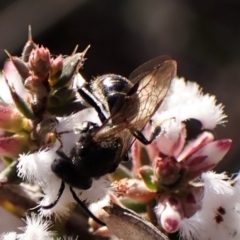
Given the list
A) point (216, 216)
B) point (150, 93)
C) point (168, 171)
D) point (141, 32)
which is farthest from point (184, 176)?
point (141, 32)

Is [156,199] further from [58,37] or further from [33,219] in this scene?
[58,37]

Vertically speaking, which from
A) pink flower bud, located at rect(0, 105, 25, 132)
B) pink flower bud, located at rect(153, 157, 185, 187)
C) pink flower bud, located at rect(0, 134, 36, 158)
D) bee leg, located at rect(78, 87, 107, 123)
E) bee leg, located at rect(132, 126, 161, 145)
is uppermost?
bee leg, located at rect(78, 87, 107, 123)

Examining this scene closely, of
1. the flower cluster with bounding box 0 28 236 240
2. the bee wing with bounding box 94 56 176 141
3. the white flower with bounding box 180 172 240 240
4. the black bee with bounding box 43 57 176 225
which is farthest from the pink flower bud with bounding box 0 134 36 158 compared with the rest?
the white flower with bounding box 180 172 240 240

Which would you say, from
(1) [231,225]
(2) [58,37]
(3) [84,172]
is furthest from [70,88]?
(2) [58,37]

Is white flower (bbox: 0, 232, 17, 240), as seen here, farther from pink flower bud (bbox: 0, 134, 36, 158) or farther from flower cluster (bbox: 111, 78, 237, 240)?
flower cluster (bbox: 111, 78, 237, 240)

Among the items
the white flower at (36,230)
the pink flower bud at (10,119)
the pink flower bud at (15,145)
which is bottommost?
the white flower at (36,230)

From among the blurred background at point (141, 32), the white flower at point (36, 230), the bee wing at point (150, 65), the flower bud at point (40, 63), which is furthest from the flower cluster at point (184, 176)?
the blurred background at point (141, 32)

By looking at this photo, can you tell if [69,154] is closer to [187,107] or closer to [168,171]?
[168,171]

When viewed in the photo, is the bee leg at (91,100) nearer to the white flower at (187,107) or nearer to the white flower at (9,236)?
the white flower at (187,107)
